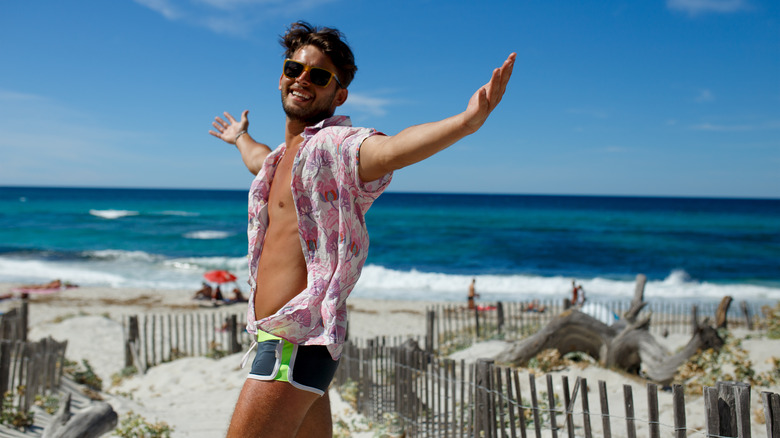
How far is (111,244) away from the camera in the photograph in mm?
39500

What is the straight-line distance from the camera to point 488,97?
1.48 meters

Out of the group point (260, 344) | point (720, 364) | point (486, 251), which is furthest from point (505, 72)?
point (486, 251)

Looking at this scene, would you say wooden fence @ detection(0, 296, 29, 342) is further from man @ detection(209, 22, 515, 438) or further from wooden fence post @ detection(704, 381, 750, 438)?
wooden fence post @ detection(704, 381, 750, 438)

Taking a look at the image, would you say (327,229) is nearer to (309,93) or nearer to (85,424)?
(309,93)

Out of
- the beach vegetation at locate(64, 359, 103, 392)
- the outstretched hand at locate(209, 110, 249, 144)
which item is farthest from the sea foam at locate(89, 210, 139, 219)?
the outstretched hand at locate(209, 110, 249, 144)

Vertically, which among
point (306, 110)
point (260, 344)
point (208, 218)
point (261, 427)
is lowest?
point (261, 427)

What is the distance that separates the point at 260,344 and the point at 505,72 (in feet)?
4.04

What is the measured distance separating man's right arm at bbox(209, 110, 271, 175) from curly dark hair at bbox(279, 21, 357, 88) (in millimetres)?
633

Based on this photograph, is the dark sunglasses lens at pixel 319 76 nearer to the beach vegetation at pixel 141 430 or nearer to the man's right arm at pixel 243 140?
the man's right arm at pixel 243 140

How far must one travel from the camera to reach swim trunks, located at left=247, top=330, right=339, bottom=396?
6.19 ft

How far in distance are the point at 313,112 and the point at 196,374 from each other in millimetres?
7937

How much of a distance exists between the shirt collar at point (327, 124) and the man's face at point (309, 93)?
12 centimetres

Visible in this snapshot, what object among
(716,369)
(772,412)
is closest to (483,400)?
(772,412)

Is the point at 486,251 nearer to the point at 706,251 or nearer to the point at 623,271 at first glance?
the point at 623,271
